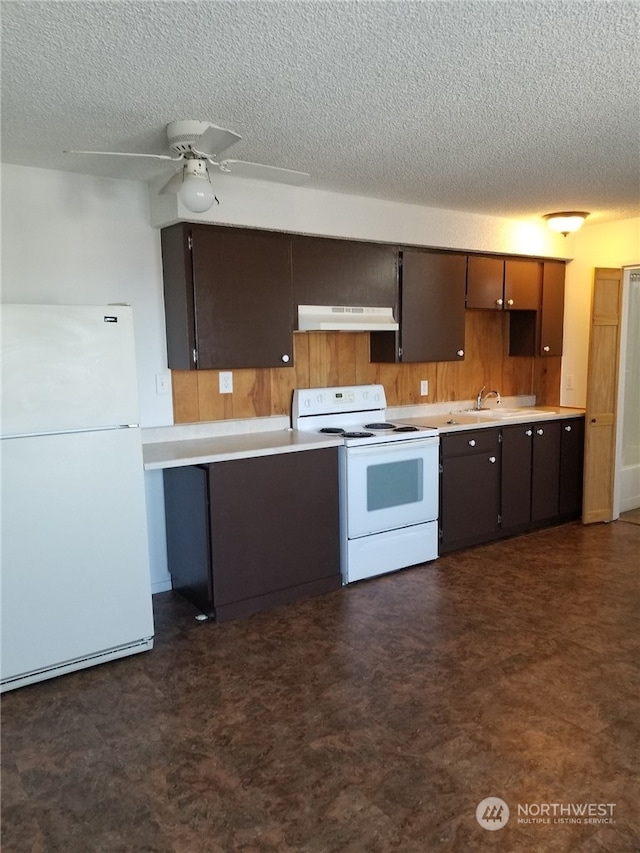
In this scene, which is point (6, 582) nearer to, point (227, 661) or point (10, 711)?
point (10, 711)

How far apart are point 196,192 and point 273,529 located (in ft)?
5.71

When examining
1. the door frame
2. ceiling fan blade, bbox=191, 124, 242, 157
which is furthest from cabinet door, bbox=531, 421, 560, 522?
ceiling fan blade, bbox=191, 124, 242, 157

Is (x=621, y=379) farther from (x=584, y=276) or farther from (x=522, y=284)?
(x=522, y=284)

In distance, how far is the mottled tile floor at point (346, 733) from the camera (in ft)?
6.24

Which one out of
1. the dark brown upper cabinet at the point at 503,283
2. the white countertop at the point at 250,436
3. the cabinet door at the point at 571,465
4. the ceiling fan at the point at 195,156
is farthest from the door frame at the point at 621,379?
the ceiling fan at the point at 195,156

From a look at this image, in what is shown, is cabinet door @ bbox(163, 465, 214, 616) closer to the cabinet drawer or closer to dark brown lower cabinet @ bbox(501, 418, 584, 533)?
the cabinet drawer

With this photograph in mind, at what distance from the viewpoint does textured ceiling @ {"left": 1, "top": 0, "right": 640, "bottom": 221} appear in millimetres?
1787

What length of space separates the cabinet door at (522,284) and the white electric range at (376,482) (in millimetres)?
1429

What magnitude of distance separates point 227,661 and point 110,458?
1069 mm

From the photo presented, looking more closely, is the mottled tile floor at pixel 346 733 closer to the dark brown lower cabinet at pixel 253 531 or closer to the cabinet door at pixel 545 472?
the dark brown lower cabinet at pixel 253 531

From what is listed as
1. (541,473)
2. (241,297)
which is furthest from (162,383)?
(541,473)

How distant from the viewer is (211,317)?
3.46 m

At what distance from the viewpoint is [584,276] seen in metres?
5.07

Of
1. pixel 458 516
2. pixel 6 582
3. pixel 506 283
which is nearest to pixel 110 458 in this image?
pixel 6 582
